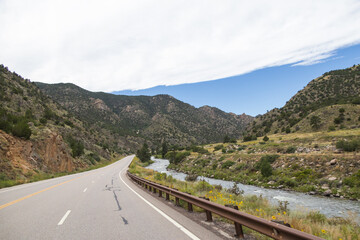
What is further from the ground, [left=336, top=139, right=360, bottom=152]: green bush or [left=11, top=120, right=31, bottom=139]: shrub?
[left=11, top=120, right=31, bottom=139]: shrub

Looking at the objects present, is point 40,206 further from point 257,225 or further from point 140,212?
point 257,225

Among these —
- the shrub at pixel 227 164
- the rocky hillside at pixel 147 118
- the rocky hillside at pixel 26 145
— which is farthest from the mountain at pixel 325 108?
the rocky hillside at pixel 147 118

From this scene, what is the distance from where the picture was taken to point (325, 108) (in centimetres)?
5959

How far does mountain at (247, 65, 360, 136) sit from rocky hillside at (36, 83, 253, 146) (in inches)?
2755

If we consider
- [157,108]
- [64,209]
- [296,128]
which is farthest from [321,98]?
[157,108]

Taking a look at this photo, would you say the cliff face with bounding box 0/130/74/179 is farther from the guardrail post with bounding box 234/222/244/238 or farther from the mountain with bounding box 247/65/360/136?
the mountain with bounding box 247/65/360/136

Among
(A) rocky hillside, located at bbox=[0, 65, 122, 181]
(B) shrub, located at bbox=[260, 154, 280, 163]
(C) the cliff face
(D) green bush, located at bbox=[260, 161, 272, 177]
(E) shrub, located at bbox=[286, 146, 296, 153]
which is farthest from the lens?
(E) shrub, located at bbox=[286, 146, 296, 153]

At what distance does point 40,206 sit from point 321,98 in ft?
268

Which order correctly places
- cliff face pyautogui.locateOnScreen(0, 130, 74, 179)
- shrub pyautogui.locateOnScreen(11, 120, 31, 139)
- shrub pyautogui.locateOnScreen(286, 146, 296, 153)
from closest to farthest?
cliff face pyautogui.locateOnScreen(0, 130, 74, 179) → shrub pyautogui.locateOnScreen(11, 120, 31, 139) → shrub pyautogui.locateOnScreen(286, 146, 296, 153)

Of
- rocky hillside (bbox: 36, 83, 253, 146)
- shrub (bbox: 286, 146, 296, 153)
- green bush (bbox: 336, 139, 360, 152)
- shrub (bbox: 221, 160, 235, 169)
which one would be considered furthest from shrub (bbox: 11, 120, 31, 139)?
rocky hillside (bbox: 36, 83, 253, 146)

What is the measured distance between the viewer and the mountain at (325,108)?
2073 inches

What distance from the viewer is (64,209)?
8.84 m

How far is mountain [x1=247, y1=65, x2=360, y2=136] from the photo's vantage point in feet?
173

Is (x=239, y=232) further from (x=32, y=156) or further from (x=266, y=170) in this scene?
(x=32, y=156)
